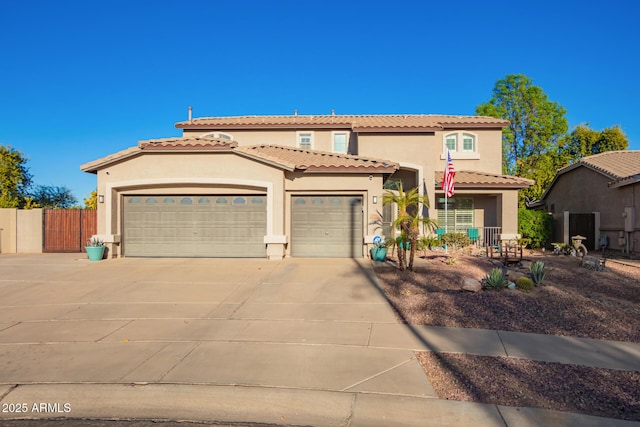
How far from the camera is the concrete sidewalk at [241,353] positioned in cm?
433

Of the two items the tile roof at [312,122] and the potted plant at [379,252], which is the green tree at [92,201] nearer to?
the tile roof at [312,122]

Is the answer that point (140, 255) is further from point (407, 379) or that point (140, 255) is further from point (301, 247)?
point (407, 379)

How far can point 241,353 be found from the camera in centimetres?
586

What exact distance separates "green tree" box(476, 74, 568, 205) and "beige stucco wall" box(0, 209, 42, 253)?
32918 millimetres

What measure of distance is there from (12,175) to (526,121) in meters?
37.6

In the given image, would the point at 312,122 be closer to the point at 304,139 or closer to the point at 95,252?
the point at 304,139

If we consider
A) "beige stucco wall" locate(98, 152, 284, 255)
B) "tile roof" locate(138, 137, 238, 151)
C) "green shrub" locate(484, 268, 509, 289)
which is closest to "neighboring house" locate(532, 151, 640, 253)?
"green shrub" locate(484, 268, 509, 289)

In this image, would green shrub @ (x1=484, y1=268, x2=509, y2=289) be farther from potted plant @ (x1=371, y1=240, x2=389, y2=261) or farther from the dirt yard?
potted plant @ (x1=371, y1=240, x2=389, y2=261)

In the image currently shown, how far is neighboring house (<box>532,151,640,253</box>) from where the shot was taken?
1702 centimetres

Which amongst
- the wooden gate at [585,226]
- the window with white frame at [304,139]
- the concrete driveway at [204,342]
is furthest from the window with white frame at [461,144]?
the concrete driveway at [204,342]

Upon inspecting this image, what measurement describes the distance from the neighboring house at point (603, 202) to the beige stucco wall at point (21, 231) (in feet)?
77.0

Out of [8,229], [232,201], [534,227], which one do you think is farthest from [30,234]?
[534,227]

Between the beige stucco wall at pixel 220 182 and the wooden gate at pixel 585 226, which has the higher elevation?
the beige stucco wall at pixel 220 182

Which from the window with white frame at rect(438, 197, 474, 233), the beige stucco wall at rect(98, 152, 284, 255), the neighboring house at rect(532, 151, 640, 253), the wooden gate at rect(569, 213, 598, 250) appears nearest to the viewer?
the beige stucco wall at rect(98, 152, 284, 255)
